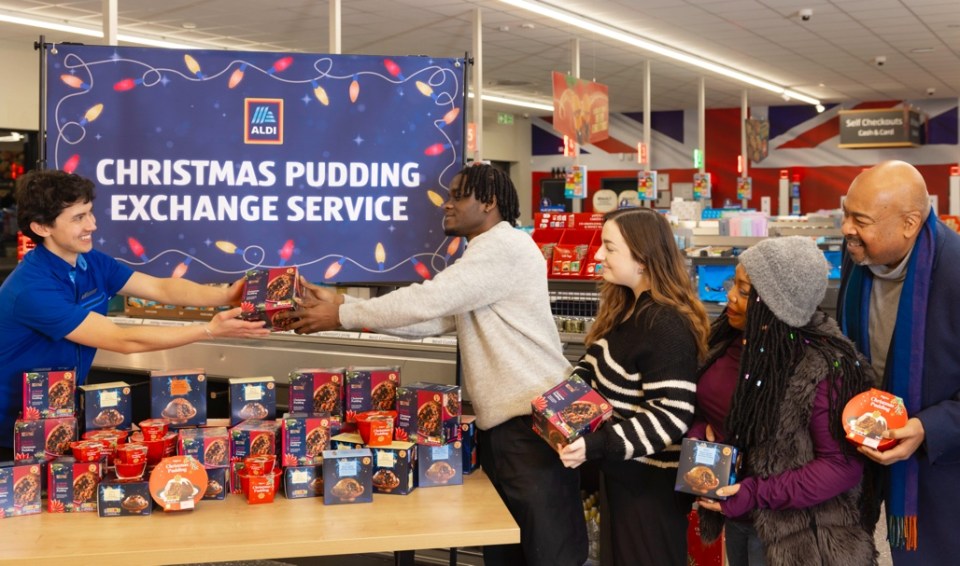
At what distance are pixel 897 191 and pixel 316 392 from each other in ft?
Answer: 5.51

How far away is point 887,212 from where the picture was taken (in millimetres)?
2334

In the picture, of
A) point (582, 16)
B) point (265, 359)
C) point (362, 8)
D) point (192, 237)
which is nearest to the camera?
point (192, 237)

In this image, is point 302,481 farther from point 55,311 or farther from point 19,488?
point 55,311

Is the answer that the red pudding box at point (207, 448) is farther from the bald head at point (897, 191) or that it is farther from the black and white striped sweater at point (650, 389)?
the bald head at point (897, 191)

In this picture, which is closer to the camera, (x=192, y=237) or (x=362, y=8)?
(x=192, y=237)

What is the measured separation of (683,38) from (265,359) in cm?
923

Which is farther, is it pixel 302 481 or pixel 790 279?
pixel 302 481

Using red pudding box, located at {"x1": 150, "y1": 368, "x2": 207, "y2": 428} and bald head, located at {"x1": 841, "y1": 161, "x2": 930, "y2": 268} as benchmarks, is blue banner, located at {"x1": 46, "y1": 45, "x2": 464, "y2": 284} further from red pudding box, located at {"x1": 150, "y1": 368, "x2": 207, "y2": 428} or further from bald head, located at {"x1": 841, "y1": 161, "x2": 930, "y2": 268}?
bald head, located at {"x1": 841, "y1": 161, "x2": 930, "y2": 268}

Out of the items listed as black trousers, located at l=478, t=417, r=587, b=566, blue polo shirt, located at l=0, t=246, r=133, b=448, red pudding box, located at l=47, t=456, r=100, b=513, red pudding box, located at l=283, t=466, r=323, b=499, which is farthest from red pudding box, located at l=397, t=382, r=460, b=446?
blue polo shirt, located at l=0, t=246, r=133, b=448

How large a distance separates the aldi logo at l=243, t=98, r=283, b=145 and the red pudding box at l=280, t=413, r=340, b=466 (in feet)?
3.36

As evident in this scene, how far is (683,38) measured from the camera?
12.2 m

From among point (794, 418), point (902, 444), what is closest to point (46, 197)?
point (794, 418)

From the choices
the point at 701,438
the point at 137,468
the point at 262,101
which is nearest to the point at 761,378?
the point at 701,438

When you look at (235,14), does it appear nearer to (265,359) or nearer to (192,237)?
(265,359)
